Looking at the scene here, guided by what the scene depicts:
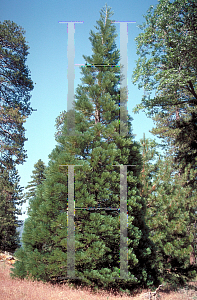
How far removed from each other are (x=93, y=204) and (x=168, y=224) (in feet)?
18.6

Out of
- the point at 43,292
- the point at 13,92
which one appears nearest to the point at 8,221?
the point at 13,92

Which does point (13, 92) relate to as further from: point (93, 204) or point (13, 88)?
point (93, 204)

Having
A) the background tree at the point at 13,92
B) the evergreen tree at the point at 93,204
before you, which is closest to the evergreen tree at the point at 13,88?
the background tree at the point at 13,92

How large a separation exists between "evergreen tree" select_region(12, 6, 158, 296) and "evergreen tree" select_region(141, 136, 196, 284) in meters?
2.87

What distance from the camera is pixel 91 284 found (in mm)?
6828

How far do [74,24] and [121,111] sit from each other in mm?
2973

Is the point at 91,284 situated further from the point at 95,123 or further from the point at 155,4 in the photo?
the point at 155,4

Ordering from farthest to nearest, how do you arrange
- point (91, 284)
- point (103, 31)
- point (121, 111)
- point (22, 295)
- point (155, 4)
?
point (155, 4) < point (103, 31) < point (121, 111) < point (91, 284) < point (22, 295)

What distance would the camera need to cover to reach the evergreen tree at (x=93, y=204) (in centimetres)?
700

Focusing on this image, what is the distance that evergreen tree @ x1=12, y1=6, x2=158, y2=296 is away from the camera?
7004mm

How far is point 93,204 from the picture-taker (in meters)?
7.22

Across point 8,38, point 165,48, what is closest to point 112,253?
point 165,48

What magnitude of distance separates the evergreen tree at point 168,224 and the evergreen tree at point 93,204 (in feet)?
9.41

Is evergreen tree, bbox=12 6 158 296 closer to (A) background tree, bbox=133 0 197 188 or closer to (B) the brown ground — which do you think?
(B) the brown ground
